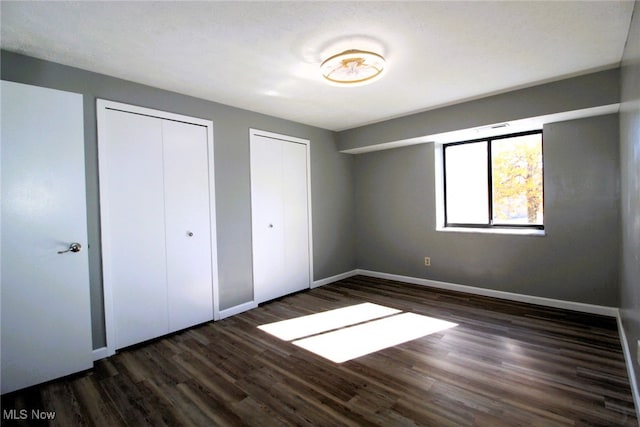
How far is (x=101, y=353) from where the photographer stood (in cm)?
254

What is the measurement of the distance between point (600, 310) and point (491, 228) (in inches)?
54.5

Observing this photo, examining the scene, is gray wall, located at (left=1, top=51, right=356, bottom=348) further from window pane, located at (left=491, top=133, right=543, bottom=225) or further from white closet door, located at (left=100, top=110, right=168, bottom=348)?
window pane, located at (left=491, top=133, right=543, bottom=225)

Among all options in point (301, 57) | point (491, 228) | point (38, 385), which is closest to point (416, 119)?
point (491, 228)

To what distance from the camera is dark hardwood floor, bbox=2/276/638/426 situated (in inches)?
70.4

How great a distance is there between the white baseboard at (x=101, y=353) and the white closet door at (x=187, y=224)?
544mm

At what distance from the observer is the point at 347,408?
73.2 inches

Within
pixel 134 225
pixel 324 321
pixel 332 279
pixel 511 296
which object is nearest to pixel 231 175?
pixel 134 225

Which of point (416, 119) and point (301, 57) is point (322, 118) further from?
point (301, 57)

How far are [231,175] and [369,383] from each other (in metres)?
2.60

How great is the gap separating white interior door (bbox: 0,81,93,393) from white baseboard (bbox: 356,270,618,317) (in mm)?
3958

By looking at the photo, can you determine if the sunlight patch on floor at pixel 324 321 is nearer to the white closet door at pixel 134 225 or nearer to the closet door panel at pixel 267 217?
the closet door panel at pixel 267 217

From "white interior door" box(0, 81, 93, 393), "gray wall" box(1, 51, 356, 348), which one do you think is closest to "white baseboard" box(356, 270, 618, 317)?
"gray wall" box(1, 51, 356, 348)

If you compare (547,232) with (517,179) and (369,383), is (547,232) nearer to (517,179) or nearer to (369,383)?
(517,179)

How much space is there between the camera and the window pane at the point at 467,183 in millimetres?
4141
